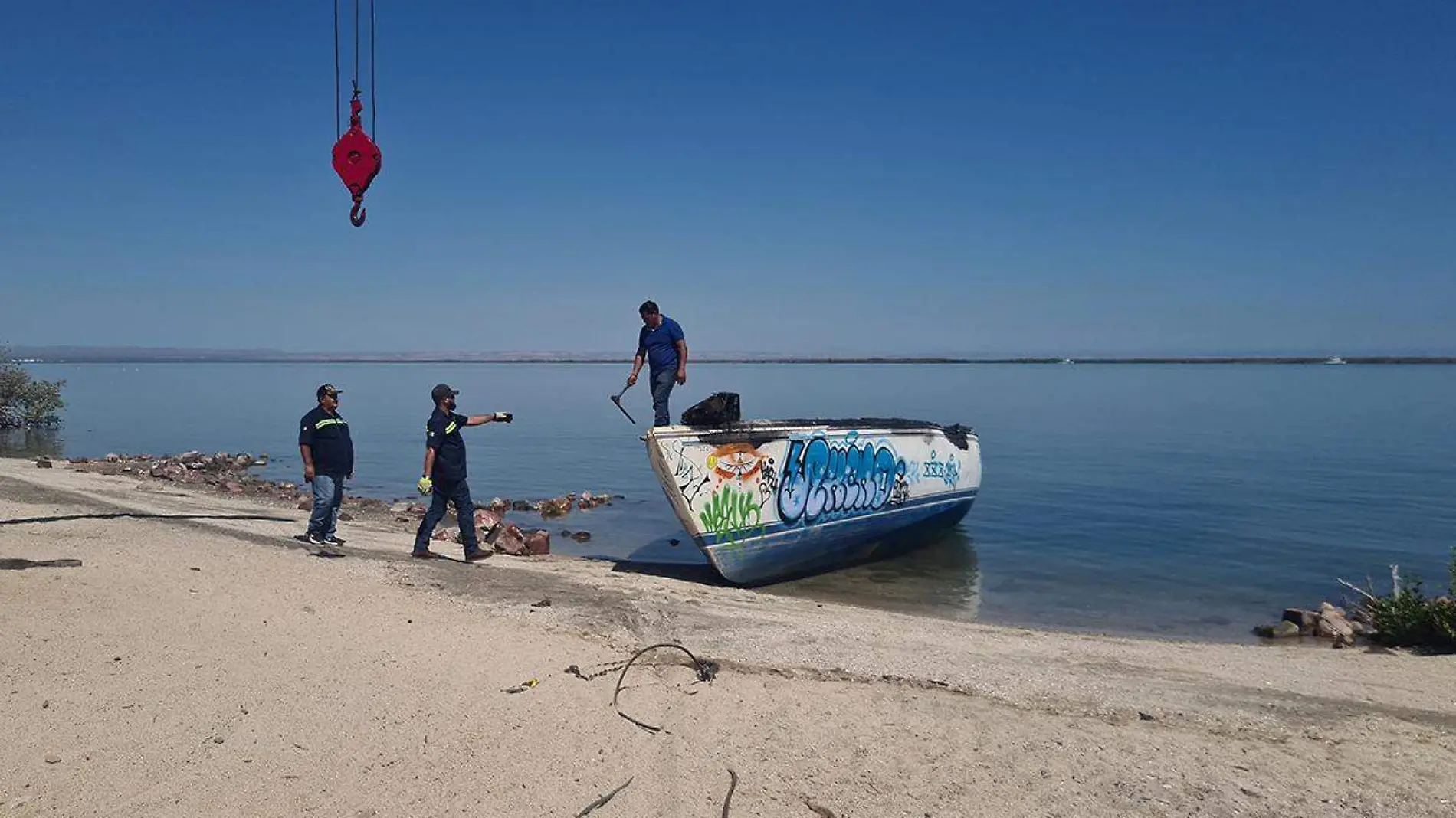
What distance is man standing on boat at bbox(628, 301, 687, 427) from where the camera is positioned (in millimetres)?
11625

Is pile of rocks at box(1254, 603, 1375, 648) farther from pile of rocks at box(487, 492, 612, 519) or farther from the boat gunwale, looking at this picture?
pile of rocks at box(487, 492, 612, 519)

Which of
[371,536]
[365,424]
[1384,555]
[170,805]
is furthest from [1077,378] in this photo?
[170,805]

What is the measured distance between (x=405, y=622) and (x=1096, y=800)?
4746 mm

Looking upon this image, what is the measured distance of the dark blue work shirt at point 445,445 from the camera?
10648 millimetres

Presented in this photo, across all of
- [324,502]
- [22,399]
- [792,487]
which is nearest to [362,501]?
[324,502]

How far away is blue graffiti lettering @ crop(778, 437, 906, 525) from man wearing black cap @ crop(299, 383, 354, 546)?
16.7 ft

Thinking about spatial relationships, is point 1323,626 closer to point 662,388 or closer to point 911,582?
point 911,582

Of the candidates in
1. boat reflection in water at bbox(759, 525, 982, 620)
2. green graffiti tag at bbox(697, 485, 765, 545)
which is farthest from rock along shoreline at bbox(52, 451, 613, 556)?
boat reflection in water at bbox(759, 525, 982, 620)

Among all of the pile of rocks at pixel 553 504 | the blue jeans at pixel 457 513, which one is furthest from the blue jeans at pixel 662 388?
the pile of rocks at pixel 553 504

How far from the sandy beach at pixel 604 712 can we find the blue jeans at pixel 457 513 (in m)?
2.00

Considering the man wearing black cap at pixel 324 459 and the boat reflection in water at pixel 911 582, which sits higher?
the man wearing black cap at pixel 324 459

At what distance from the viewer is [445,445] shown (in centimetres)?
1070

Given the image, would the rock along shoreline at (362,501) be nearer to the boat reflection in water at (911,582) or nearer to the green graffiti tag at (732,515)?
the green graffiti tag at (732,515)

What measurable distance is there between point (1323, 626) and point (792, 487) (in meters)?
5.93
